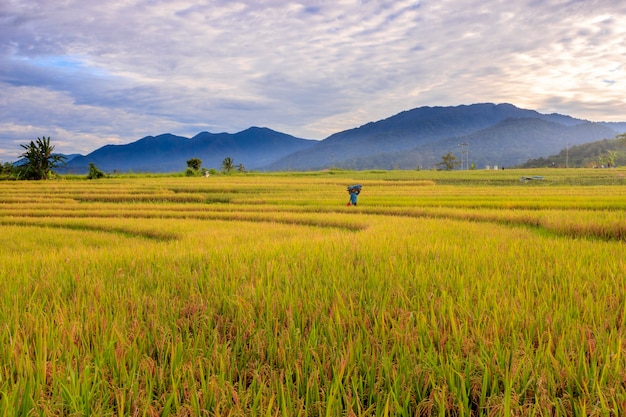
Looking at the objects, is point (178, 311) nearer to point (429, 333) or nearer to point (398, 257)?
point (429, 333)

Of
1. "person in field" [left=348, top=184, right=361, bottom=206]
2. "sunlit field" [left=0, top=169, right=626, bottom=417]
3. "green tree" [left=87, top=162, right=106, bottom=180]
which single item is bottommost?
"sunlit field" [left=0, top=169, right=626, bottom=417]

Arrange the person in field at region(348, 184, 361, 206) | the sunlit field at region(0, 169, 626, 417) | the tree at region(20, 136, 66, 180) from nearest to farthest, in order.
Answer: the sunlit field at region(0, 169, 626, 417) → the person in field at region(348, 184, 361, 206) → the tree at region(20, 136, 66, 180)

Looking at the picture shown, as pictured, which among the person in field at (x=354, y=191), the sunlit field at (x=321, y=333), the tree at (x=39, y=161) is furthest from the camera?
the tree at (x=39, y=161)

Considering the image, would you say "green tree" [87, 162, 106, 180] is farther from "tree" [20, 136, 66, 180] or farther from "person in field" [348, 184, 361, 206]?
"person in field" [348, 184, 361, 206]

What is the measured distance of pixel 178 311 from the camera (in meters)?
3.05

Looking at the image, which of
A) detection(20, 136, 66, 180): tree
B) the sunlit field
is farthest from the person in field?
detection(20, 136, 66, 180): tree

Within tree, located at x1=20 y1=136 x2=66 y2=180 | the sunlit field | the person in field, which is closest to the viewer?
the sunlit field

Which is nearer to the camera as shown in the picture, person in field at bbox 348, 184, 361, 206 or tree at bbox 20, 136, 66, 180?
person in field at bbox 348, 184, 361, 206

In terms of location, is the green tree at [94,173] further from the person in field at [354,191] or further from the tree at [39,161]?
the person in field at [354,191]

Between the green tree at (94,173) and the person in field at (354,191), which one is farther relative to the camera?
the green tree at (94,173)

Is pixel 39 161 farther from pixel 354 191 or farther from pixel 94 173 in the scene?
pixel 354 191

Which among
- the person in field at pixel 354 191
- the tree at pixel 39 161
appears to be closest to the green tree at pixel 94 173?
the tree at pixel 39 161

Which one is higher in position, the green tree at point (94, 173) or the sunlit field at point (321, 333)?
the green tree at point (94, 173)

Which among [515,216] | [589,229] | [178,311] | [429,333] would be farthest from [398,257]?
[515,216]
